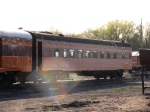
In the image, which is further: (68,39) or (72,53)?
(72,53)

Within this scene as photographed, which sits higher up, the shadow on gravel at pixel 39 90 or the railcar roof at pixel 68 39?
the railcar roof at pixel 68 39

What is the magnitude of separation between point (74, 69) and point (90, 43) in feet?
10.5

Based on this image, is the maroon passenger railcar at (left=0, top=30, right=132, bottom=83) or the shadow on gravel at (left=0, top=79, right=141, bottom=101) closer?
the shadow on gravel at (left=0, top=79, right=141, bottom=101)

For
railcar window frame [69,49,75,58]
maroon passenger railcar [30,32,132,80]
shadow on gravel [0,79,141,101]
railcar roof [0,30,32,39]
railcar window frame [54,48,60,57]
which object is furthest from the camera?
railcar window frame [69,49,75,58]

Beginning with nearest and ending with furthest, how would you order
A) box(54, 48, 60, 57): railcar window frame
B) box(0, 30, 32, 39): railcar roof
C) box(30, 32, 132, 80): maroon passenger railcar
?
box(0, 30, 32, 39): railcar roof, box(30, 32, 132, 80): maroon passenger railcar, box(54, 48, 60, 57): railcar window frame

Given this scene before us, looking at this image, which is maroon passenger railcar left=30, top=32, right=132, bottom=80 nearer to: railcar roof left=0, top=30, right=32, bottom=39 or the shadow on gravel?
railcar roof left=0, top=30, right=32, bottom=39

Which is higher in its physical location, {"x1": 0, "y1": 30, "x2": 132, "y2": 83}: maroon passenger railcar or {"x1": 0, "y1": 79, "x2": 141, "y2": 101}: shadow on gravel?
{"x1": 0, "y1": 30, "x2": 132, "y2": 83}: maroon passenger railcar

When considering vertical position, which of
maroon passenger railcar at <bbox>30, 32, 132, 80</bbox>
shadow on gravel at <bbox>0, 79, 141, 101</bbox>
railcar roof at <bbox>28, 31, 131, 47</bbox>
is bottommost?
shadow on gravel at <bbox>0, 79, 141, 101</bbox>

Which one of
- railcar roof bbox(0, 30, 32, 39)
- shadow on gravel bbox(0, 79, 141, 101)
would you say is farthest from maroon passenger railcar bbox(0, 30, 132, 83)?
shadow on gravel bbox(0, 79, 141, 101)

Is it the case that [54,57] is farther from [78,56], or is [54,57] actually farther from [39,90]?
[39,90]

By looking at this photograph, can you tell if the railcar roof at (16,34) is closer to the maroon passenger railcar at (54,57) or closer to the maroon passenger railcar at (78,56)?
the maroon passenger railcar at (54,57)

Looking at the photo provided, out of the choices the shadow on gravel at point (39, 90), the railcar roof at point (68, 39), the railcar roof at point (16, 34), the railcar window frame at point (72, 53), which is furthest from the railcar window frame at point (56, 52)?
the shadow on gravel at point (39, 90)

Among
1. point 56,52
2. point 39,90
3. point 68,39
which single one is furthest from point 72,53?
point 39,90

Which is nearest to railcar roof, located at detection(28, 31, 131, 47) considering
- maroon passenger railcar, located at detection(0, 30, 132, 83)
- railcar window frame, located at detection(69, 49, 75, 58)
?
maroon passenger railcar, located at detection(0, 30, 132, 83)
